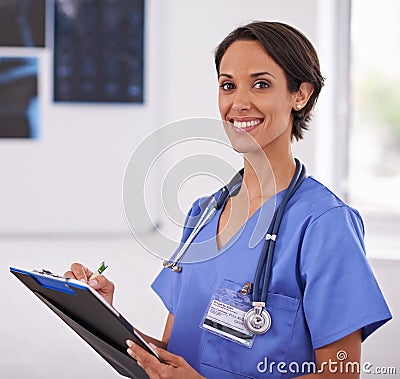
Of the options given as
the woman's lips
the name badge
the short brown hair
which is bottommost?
the name badge

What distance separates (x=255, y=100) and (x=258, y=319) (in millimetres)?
380

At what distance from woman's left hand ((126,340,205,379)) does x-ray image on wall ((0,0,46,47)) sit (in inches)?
102

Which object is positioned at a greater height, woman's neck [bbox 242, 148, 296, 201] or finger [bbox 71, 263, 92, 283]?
woman's neck [bbox 242, 148, 296, 201]

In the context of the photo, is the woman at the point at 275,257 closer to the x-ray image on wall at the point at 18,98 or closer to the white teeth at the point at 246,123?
the white teeth at the point at 246,123

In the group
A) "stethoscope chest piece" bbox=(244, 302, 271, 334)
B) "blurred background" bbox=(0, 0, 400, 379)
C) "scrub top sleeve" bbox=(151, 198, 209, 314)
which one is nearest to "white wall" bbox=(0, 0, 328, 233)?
"blurred background" bbox=(0, 0, 400, 379)

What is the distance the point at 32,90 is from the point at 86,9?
0.46 m

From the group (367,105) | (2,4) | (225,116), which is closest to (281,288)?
(225,116)

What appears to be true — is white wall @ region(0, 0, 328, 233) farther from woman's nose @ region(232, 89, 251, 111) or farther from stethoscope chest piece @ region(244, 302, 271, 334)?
stethoscope chest piece @ region(244, 302, 271, 334)

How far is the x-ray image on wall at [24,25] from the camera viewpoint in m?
3.50

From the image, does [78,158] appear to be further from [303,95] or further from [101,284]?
[303,95]

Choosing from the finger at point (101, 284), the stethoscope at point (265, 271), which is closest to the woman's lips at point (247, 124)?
the stethoscope at point (265, 271)

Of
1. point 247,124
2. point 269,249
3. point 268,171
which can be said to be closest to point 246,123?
point 247,124

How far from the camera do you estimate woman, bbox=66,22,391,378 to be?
1.20 meters

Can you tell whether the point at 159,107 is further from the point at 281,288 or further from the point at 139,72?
the point at 281,288
